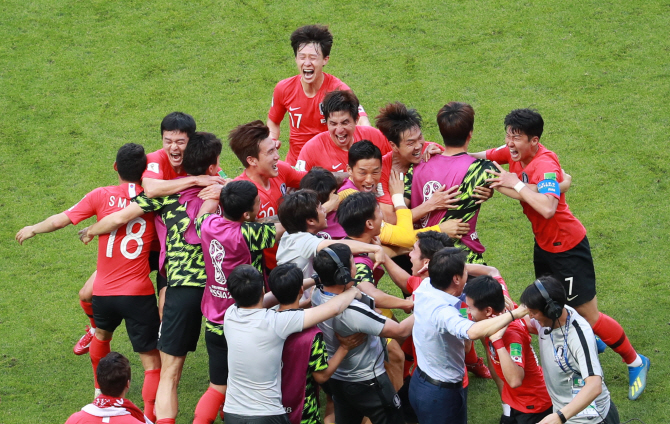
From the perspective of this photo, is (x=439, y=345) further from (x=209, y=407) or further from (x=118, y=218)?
(x=118, y=218)

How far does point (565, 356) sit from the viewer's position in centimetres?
450

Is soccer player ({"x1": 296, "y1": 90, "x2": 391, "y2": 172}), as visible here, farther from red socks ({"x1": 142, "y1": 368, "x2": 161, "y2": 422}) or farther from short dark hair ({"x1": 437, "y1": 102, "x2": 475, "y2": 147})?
red socks ({"x1": 142, "y1": 368, "x2": 161, "y2": 422})

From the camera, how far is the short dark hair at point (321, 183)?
5.45 m

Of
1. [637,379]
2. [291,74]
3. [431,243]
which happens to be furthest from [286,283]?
[291,74]

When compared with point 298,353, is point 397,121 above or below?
above

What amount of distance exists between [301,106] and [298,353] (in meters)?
3.27

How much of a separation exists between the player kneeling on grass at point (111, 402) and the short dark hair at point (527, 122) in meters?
3.34

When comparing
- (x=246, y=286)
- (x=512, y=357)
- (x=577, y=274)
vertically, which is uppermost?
(x=246, y=286)

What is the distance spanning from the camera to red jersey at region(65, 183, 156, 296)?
5812mm

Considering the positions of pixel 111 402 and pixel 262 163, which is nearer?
pixel 111 402

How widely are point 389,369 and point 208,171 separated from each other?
2051 millimetres

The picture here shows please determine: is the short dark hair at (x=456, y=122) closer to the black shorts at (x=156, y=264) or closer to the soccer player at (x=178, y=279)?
the soccer player at (x=178, y=279)

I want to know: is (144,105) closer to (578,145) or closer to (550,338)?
(578,145)

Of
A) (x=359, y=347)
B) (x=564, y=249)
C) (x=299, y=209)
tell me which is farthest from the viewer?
(x=564, y=249)
